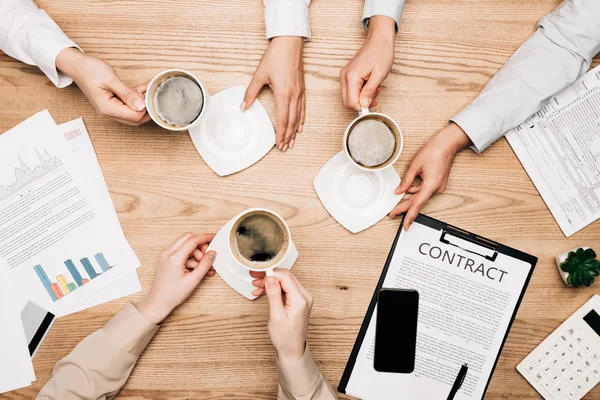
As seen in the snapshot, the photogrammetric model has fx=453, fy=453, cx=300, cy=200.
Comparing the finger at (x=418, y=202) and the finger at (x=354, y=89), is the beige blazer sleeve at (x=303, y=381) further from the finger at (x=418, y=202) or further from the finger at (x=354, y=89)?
the finger at (x=354, y=89)

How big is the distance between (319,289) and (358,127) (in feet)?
1.24

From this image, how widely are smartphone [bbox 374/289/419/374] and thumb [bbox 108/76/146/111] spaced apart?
680mm

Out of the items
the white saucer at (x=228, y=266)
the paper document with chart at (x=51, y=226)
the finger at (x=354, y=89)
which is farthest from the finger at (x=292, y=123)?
the paper document with chart at (x=51, y=226)

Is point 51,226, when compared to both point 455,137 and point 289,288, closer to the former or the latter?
point 289,288

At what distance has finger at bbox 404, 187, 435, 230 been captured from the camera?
1.00 metres

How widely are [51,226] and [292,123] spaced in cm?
60

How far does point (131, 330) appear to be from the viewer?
0.99m

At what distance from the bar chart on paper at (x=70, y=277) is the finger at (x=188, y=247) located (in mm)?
183

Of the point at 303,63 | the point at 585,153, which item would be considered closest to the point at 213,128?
the point at 303,63

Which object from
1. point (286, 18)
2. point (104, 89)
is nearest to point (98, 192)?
point (104, 89)

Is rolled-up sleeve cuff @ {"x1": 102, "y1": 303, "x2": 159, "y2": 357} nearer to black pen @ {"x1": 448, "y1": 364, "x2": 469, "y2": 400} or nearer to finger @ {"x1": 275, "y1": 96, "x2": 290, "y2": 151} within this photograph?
finger @ {"x1": 275, "y1": 96, "x2": 290, "y2": 151}

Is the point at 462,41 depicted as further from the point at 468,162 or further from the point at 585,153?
the point at 585,153

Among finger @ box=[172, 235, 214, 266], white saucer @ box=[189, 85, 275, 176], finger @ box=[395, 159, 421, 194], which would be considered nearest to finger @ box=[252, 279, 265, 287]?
finger @ box=[172, 235, 214, 266]

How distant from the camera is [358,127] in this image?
0.99 meters
